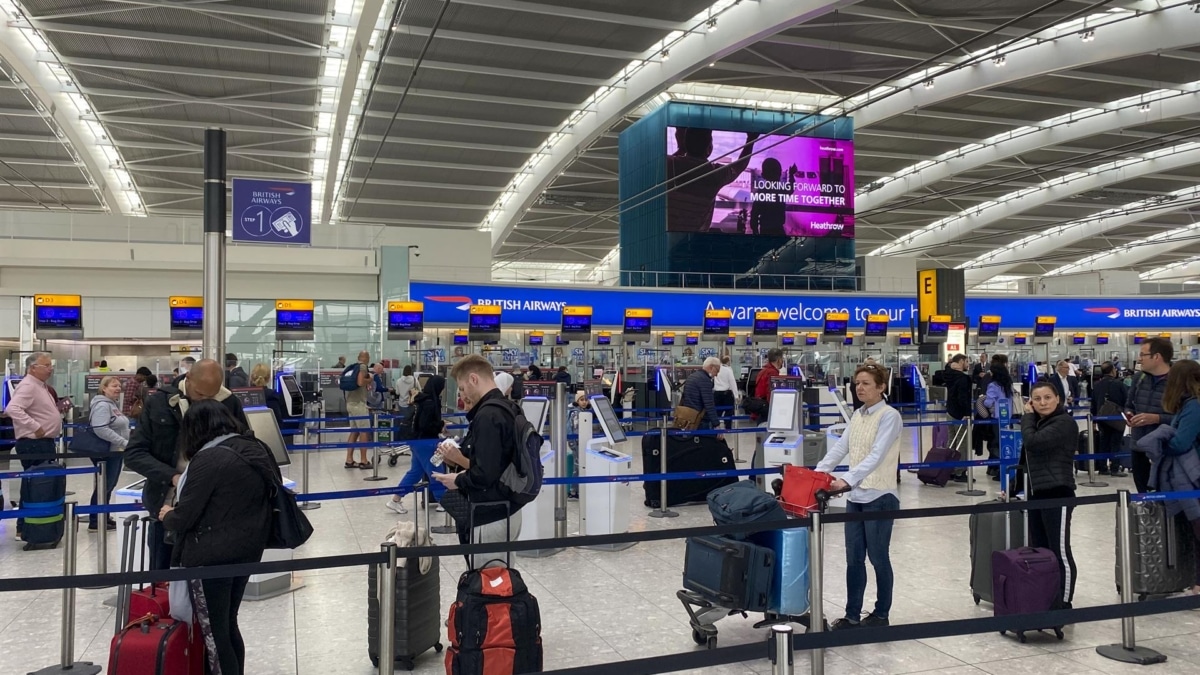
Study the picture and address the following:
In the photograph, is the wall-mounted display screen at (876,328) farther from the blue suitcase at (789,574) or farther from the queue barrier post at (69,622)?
the queue barrier post at (69,622)

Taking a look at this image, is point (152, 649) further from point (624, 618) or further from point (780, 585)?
point (780, 585)

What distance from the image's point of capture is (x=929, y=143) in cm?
2997

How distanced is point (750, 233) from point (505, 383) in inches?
751

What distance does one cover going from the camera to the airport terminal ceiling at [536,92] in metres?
19.1

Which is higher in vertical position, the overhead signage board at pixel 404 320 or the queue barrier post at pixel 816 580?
the overhead signage board at pixel 404 320

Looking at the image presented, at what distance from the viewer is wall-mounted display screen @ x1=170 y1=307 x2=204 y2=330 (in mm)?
16781

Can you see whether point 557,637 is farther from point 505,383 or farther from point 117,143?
point 117,143

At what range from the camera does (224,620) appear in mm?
3492

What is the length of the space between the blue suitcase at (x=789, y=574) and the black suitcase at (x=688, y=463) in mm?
4267

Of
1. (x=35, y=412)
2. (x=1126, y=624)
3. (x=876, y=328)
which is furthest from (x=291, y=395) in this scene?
(x=876, y=328)

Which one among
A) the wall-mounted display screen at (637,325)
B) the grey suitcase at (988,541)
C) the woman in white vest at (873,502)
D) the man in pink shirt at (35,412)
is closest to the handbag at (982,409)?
the grey suitcase at (988,541)

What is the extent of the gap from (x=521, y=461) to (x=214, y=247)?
168 inches

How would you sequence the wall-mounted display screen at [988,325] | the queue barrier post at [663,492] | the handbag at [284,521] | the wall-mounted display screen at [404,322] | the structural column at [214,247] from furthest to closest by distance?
the wall-mounted display screen at [988,325] → the wall-mounted display screen at [404,322] → the queue barrier post at [663,492] → the structural column at [214,247] → the handbag at [284,521]

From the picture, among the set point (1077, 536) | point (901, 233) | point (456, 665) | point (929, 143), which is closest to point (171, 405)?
point (456, 665)
